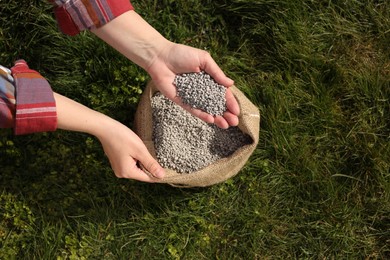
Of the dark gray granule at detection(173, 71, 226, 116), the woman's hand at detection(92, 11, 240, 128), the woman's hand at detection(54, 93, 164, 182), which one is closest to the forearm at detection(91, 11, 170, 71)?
the woman's hand at detection(92, 11, 240, 128)

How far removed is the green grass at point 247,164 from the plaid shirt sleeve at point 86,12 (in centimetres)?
49

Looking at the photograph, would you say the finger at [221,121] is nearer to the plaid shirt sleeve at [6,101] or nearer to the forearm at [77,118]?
the forearm at [77,118]

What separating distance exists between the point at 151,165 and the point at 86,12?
27.5 inches

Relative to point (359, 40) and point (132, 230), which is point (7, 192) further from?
point (359, 40)

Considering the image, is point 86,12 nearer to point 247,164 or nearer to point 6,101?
point 6,101

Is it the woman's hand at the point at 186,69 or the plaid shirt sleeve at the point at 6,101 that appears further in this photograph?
the woman's hand at the point at 186,69

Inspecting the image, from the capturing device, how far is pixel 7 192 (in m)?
2.33

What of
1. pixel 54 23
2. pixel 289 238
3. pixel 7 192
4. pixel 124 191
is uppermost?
pixel 54 23

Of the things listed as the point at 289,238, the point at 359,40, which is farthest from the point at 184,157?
the point at 359,40

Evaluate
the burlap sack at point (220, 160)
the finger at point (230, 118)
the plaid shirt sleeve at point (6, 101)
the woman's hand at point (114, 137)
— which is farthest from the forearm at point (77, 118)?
the finger at point (230, 118)

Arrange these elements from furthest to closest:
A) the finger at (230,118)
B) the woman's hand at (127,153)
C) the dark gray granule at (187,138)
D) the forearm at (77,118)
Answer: the dark gray granule at (187,138)
the finger at (230,118)
the woman's hand at (127,153)
the forearm at (77,118)

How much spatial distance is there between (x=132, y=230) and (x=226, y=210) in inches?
19.4

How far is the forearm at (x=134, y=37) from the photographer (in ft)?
6.07

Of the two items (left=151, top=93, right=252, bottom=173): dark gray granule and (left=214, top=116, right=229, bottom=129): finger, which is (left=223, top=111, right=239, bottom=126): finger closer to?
(left=214, top=116, right=229, bottom=129): finger
